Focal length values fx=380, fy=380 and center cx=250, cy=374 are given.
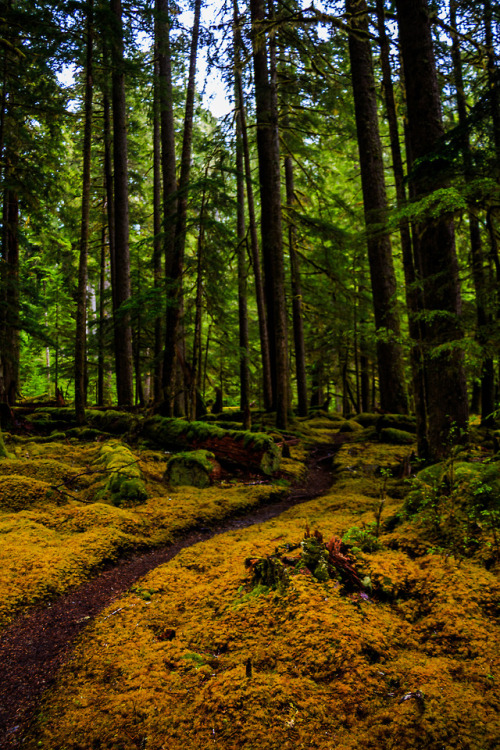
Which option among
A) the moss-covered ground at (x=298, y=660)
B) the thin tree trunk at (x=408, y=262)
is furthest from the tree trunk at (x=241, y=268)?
the moss-covered ground at (x=298, y=660)

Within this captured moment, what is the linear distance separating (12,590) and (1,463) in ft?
12.8

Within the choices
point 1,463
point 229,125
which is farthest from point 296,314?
point 1,463

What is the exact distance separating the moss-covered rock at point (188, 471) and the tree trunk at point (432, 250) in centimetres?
398

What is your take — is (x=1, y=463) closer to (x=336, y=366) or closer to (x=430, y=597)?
(x=430, y=597)

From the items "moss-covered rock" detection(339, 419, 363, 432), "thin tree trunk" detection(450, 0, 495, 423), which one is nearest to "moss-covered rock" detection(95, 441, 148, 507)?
"thin tree trunk" detection(450, 0, 495, 423)

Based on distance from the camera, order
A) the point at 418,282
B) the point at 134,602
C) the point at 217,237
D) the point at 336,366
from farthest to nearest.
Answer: the point at 336,366 → the point at 217,237 → the point at 418,282 → the point at 134,602

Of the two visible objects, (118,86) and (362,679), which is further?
(118,86)

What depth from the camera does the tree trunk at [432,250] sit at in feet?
19.0

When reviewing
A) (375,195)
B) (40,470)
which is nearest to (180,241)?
(375,195)

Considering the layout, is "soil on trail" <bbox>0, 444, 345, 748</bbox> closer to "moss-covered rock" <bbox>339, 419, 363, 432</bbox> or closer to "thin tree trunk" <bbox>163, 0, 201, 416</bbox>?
"thin tree trunk" <bbox>163, 0, 201, 416</bbox>

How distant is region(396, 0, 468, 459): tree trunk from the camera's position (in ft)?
19.0

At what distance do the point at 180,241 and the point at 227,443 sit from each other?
5261mm

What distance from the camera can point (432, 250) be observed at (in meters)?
5.95

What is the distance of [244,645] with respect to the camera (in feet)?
7.41
